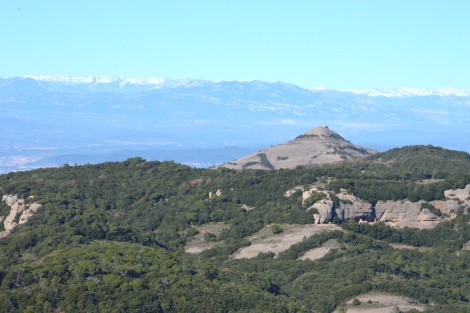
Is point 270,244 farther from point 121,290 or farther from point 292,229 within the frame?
point 121,290

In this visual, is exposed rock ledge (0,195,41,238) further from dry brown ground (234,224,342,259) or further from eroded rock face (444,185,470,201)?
eroded rock face (444,185,470,201)

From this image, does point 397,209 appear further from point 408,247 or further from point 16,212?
point 16,212

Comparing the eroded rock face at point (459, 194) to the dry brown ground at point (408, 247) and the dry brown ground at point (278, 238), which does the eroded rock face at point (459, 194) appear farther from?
the dry brown ground at point (278, 238)

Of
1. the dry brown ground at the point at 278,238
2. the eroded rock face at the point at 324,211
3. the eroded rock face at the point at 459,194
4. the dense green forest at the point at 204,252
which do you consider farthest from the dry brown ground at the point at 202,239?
the eroded rock face at the point at 459,194

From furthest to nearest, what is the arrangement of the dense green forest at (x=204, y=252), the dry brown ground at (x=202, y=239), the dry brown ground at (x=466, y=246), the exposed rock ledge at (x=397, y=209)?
the exposed rock ledge at (x=397, y=209) < the dry brown ground at (x=202, y=239) < the dry brown ground at (x=466, y=246) < the dense green forest at (x=204, y=252)

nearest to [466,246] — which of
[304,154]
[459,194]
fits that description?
[459,194]

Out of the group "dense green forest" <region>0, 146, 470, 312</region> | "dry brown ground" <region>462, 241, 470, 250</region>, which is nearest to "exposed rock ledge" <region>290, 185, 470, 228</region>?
"dense green forest" <region>0, 146, 470, 312</region>

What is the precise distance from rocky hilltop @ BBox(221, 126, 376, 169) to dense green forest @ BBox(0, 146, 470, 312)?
24646 millimetres

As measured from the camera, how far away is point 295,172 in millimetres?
86312

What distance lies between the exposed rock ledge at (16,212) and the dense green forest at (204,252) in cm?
57

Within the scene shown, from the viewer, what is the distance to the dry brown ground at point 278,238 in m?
69.4

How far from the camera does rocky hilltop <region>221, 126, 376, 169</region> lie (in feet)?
423

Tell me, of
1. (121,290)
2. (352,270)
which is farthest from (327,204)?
(121,290)

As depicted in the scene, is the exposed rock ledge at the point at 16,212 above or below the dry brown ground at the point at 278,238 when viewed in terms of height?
above
